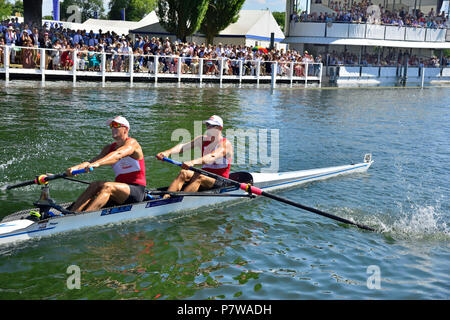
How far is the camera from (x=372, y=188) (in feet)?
40.9

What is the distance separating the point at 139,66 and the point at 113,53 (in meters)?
1.88

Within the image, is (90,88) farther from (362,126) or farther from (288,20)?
(288,20)

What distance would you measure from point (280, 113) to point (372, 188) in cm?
1118

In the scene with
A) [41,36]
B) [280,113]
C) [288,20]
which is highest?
[288,20]

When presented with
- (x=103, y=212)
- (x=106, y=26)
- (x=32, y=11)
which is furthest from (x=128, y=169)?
(x=106, y=26)

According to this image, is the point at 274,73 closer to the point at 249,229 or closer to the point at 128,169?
the point at 249,229

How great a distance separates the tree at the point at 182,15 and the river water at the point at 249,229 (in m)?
17.2

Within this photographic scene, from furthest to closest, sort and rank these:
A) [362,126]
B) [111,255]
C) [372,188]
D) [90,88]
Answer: [90,88], [362,126], [372,188], [111,255]

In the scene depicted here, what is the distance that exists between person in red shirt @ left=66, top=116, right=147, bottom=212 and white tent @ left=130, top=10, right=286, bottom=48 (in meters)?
33.6

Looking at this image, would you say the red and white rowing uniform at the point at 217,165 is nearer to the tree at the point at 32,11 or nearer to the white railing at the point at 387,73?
the tree at the point at 32,11

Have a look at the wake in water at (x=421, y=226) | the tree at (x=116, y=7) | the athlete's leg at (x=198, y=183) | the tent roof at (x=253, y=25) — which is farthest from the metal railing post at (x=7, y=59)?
the tree at (x=116, y=7)
